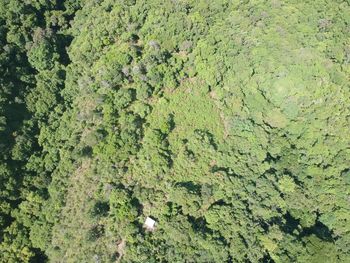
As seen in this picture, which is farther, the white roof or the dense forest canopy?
the white roof

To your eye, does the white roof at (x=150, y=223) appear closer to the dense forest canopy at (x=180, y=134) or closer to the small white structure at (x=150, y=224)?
the small white structure at (x=150, y=224)

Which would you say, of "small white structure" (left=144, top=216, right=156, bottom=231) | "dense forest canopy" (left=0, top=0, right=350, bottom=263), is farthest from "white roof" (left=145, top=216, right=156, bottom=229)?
"dense forest canopy" (left=0, top=0, right=350, bottom=263)

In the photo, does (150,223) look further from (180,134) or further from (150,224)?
(180,134)

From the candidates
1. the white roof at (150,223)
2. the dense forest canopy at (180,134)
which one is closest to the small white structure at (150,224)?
the white roof at (150,223)

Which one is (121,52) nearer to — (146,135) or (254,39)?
(146,135)

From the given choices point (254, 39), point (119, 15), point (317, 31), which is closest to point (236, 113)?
point (254, 39)

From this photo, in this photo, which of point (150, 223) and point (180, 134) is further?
point (180, 134)

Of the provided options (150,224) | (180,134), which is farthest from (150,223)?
(180,134)

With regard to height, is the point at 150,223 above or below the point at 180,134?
below

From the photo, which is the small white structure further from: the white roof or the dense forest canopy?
the dense forest canopy
